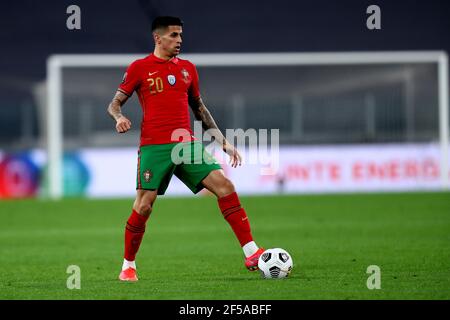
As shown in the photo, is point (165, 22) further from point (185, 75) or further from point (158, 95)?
point (158, 95)

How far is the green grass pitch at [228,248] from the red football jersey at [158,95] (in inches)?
49.7

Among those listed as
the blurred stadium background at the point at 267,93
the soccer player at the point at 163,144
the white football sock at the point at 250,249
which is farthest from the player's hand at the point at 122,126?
the blurred stadium background at the point at 267,93

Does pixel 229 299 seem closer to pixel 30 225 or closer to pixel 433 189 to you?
pixel 30 225

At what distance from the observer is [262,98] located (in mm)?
27828

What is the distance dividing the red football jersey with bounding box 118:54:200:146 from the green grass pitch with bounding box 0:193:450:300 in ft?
4.14

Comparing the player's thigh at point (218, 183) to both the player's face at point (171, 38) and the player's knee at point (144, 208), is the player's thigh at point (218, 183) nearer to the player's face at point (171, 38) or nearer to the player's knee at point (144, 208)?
the player's knee at point (144, 208)

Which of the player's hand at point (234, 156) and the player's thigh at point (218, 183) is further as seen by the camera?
the player's hand at point (234, 156)

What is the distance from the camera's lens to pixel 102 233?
1546 centimetres

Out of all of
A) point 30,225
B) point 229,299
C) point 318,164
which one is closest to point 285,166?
point 318,164

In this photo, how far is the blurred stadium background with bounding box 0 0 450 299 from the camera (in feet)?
83.5

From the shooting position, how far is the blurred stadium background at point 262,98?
2544 cm

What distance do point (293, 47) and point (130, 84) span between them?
853 inches

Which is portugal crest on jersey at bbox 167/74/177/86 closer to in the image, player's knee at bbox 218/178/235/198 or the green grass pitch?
player's knee at bbox 218/178/235/198

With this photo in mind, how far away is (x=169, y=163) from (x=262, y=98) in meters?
19.2
